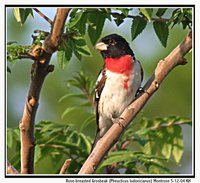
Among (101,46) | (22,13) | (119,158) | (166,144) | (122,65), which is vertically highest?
(101,46)

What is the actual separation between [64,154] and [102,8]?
1220 mm

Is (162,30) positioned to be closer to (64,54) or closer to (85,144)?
(64,54)

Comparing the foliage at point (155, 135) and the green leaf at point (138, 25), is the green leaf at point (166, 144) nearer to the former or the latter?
the foliage at point (155, 135)

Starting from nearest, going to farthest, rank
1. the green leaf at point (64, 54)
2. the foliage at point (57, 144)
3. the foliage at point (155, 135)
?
the green leaf at point (64, 54), the foliage at point (57, 144), the foliage at point (155, 135)

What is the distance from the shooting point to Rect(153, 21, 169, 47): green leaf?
275 cm

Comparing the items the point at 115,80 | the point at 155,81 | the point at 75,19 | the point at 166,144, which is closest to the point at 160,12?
the point at 155,81

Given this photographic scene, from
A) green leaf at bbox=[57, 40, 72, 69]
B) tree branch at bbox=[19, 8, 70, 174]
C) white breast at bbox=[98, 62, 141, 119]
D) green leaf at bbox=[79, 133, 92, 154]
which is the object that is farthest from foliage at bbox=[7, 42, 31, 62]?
white breast at bbox=[98, 62, 141, 119]

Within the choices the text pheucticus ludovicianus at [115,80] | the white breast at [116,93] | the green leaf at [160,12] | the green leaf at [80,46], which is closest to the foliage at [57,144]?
the text pheucticus ludovicianus at [115,80]

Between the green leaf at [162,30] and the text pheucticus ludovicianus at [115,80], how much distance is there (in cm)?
110

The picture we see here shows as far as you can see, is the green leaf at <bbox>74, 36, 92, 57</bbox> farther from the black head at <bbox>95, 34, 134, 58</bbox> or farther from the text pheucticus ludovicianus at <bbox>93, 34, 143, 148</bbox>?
the black head at <bbox>95, 34, 134, 58</bbox>

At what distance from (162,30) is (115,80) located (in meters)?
1.26

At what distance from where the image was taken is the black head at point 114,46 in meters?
4.06

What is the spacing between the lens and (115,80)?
399cm
